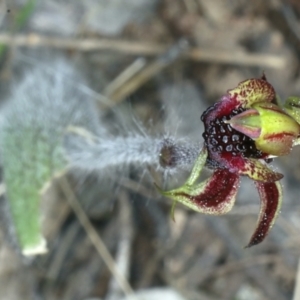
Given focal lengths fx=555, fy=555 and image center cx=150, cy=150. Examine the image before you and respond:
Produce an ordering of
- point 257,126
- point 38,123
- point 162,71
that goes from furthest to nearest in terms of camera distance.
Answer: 1. point 162,71
2. point 38,123
3. point 257,126

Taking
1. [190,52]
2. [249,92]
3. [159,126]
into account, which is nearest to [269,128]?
[249,92]

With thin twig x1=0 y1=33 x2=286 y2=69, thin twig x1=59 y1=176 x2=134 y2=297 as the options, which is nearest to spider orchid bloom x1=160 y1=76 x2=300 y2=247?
thin twig x1=59 y1=176 x2=134 y2=297

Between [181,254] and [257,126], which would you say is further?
[181,254]

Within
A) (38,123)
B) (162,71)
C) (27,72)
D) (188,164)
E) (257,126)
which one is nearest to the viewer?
(257,126)

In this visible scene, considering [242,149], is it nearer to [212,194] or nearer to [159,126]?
[212,194]

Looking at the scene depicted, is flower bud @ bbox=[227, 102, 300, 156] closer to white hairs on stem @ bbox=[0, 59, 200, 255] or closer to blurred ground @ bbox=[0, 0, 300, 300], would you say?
white hairs on stem @ bbox=[0, 59, 200, 255]

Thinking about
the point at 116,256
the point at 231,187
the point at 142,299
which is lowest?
the point at 142,299

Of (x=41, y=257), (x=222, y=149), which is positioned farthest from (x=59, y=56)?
(x=222, y=149)

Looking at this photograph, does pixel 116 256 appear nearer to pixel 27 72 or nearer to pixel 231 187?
pixel 27 72
